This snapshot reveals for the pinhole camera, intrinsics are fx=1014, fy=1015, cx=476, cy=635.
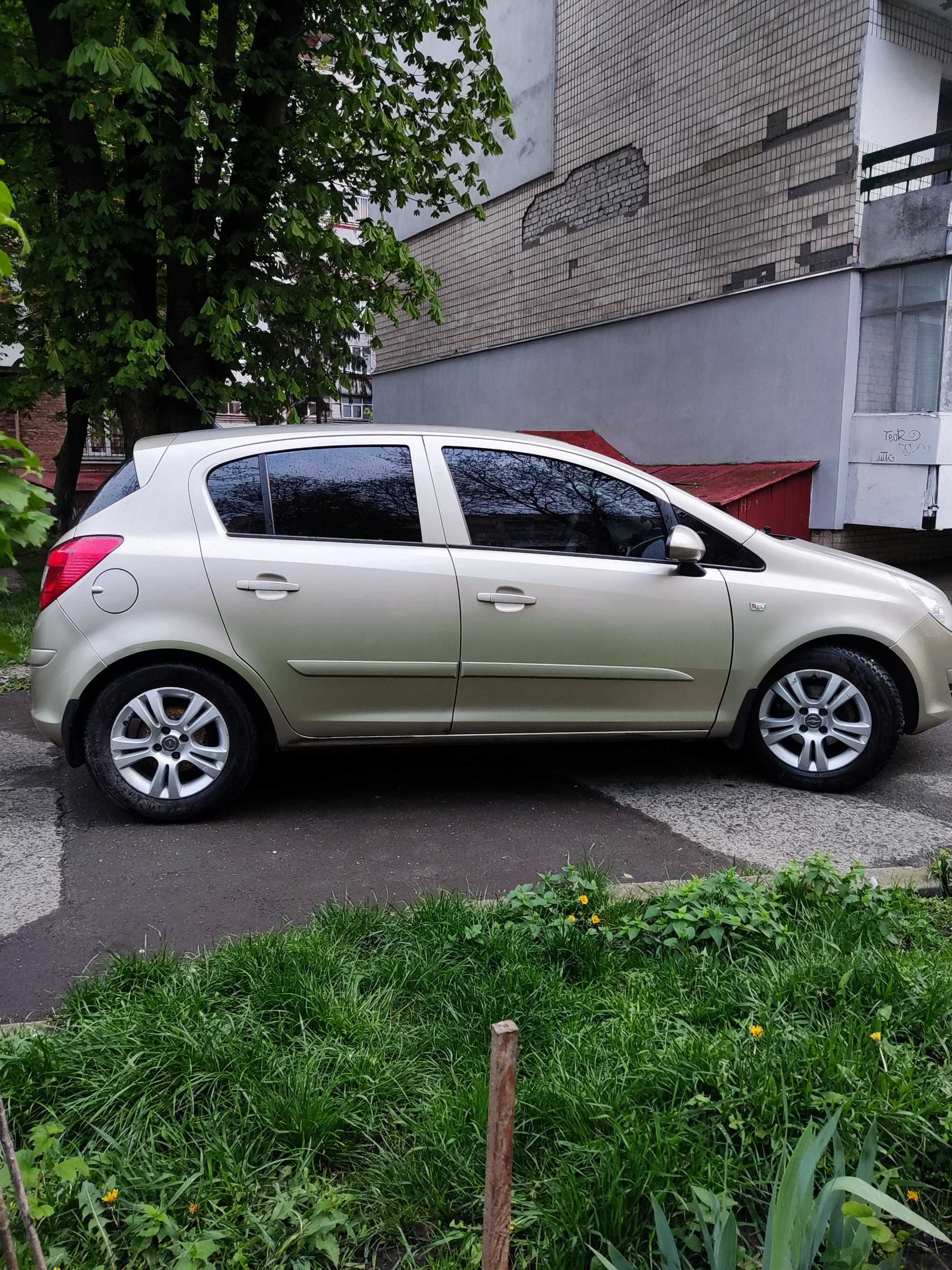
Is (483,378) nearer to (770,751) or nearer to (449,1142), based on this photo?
(770,751)

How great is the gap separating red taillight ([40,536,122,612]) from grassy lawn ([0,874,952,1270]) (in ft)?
6.82

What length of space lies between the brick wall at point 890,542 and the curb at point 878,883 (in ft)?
28.2

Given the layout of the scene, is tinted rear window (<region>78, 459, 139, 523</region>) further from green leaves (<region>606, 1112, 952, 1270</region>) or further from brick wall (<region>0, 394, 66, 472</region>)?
brick wall (<region>0, 394, 66, 472</region>)

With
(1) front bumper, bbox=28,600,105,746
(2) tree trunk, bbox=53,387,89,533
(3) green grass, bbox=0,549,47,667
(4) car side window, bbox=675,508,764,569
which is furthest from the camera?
(2) tree trunk, bbox=53,387,89,533

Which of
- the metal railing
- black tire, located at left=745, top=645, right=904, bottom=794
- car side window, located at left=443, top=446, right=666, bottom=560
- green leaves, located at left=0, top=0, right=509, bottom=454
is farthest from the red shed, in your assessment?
the metal railing

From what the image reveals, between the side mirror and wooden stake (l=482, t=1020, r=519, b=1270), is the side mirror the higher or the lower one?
the higher one

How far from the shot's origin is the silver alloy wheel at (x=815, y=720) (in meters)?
4.97

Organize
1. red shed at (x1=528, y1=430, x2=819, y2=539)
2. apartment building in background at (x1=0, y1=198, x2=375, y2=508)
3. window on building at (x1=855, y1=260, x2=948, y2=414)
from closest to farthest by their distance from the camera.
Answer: window on building at (x1=855, y1=260, x2=948, y2=414) → red shed at (x1=528, y1=430, x2=819, y2=539) → apartment building in background at (x1=0, y1=198, x2=375, y2=508)

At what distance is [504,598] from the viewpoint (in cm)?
464

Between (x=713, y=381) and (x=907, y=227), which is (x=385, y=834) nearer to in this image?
(x=907, y=227)

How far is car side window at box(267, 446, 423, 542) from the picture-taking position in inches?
182

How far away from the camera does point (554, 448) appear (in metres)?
4.93

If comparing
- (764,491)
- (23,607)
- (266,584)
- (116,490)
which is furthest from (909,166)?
(23,607)

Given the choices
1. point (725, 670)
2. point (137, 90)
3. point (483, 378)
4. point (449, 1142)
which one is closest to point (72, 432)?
point (483, 378)
